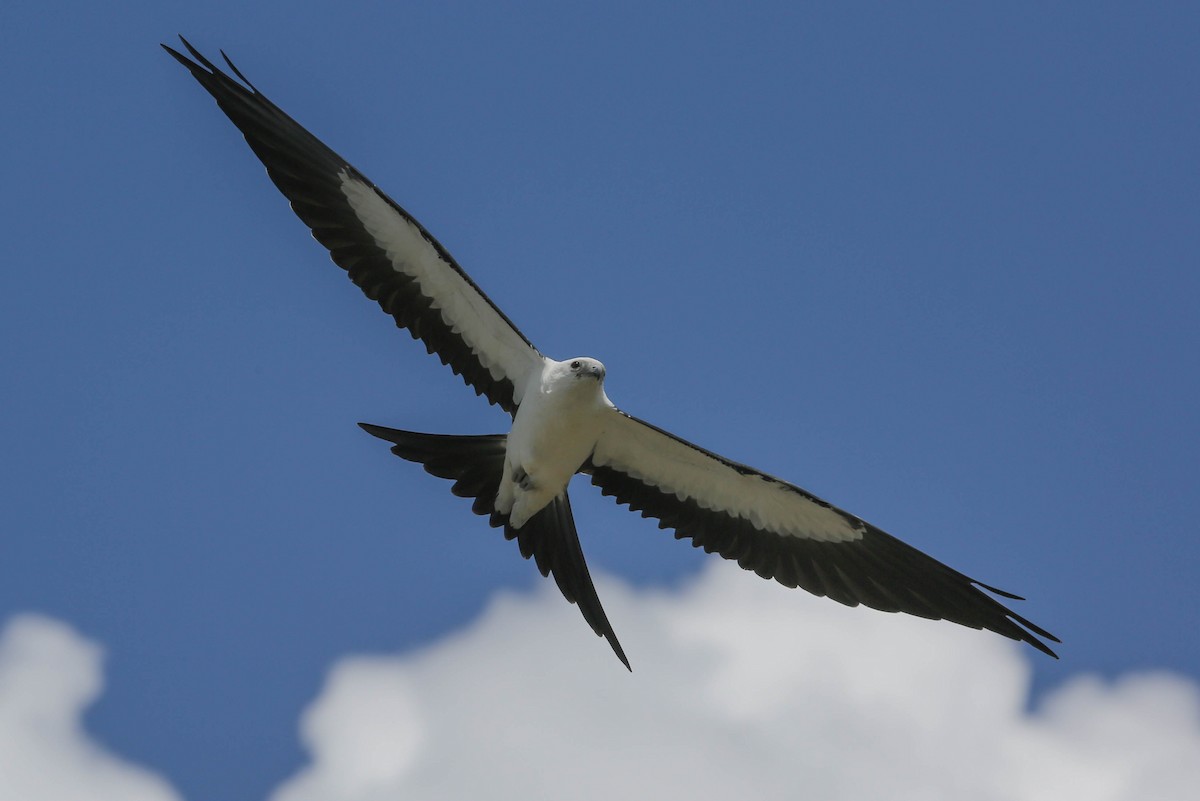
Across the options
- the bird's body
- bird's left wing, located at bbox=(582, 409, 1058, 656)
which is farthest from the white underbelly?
bird's left wing, located at bbox=(582, 409, 1058, 656)

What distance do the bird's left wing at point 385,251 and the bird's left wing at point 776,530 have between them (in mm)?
898

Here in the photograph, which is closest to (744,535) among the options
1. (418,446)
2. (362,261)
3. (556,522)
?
(556,522)

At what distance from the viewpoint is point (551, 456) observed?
10.4 meters

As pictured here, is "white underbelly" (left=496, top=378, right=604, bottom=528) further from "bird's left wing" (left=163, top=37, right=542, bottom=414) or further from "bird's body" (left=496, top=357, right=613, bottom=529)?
"bird's left wing" (left=163, top=37, right=542, bottom=414)

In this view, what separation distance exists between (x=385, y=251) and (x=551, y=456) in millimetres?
1767

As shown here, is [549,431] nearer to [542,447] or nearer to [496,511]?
[542,447]

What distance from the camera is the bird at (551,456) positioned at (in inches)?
407

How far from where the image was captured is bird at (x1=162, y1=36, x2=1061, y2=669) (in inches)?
407

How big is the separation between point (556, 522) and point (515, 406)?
0.84m

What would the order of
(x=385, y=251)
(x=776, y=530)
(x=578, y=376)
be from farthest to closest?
1. (x=776, y=530)
2. (x=385, y=251)
3. (x=578, y=376)

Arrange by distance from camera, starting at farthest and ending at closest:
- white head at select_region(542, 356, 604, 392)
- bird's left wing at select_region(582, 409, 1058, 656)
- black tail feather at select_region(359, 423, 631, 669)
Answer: bird's left wing at select_region(582, 409, 1058, 656), black tail feather at select_region(359, 423, 631, 669), white head at select_region(542, 356, 604, 392)

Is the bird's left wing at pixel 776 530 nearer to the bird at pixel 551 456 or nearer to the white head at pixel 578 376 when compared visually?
the bird at pixel 551 456

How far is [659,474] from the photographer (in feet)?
36.6

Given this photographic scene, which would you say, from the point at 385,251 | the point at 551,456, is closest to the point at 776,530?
the point at 551,456
